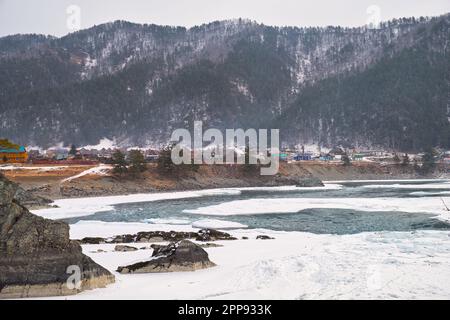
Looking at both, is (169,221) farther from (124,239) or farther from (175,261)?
(175,261)

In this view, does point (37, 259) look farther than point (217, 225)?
No

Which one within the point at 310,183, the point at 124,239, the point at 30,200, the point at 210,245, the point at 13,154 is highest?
the point at 13,154

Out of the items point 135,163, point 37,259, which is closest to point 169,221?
point 37,259

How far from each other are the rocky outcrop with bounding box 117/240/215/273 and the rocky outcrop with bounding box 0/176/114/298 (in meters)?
2.01

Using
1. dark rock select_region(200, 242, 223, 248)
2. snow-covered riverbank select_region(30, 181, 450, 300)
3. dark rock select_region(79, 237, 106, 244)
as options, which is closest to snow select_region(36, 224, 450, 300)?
snow-covered riverbank select_region(30, 181, 450, 300)

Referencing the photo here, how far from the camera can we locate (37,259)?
547 inches

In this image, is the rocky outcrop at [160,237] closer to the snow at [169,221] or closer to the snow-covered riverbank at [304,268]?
the snow-covered riverbank at [304,268]

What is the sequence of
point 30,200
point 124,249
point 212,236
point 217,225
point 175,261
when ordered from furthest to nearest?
point 30,200
point 217,225
point 212,236
point 124,249
point 175,261

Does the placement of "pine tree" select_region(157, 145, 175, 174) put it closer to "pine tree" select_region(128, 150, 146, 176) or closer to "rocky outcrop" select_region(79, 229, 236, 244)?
"pine tree" select_region(128, 150, 146, 176)

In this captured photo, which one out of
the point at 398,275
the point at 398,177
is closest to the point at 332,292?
the point at 398,275

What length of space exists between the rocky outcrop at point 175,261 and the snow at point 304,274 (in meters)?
0.41

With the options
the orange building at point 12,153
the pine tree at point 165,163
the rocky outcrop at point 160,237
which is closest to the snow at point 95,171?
the pine tree at point 165,163

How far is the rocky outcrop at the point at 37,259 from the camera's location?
13.5 meters

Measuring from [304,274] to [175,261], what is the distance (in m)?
4.81
